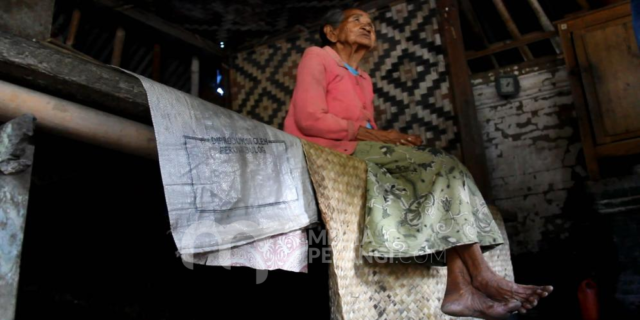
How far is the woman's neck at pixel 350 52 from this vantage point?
2.63 m

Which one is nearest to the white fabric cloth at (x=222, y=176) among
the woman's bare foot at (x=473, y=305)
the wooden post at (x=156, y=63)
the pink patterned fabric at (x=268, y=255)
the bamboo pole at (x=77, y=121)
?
the pink patterned fabric at (x=268, y=255)

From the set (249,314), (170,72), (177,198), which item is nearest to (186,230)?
(177,198)

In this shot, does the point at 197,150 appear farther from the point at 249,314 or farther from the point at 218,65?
the point at 218,65

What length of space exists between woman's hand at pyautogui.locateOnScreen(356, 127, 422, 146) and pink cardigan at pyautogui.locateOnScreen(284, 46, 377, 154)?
35 mm

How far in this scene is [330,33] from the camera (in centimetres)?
267

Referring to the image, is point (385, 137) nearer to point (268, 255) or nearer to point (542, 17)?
point (268, 255)

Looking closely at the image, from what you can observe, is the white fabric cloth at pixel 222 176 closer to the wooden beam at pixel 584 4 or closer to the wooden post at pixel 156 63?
the wooden post at pixel 156 63

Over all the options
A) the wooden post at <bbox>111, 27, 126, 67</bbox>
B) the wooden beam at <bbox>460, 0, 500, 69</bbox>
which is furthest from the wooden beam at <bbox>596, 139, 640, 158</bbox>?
the wooden post at <bbox>111, 27, 126, 67</bbox>

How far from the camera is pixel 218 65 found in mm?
4188

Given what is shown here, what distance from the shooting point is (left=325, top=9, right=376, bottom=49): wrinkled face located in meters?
2.61

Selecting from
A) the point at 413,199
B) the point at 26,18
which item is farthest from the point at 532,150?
the point at 26,18

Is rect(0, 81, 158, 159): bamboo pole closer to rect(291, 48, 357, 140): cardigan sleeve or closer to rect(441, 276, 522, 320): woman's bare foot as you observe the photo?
rect(291, 48, 357, 140): cardigan sleeve

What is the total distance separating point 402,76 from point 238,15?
1.18m

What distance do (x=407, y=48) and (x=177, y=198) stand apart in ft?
8.68
